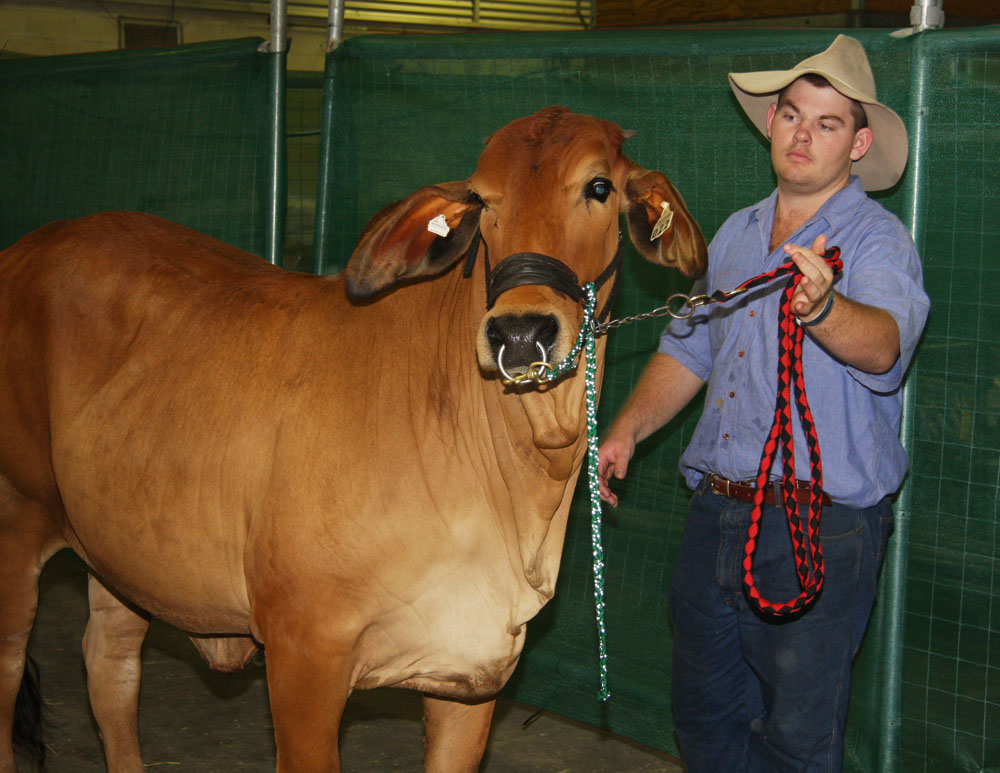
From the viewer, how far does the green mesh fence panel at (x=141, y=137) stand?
17.9 ft

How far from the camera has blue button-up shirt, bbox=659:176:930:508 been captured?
2777mm

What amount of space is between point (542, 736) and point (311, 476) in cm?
228

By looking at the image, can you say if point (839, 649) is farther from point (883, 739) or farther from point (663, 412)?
point (883, 739)

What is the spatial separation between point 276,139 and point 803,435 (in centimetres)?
325

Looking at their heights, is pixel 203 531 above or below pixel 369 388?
below

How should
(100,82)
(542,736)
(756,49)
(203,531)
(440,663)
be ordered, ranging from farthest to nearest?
(100,82) → (542,736) → (756,49) → (203,531) → (440,663)

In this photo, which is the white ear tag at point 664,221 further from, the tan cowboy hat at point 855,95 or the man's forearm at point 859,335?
the tan cowboy hat at point 855,95

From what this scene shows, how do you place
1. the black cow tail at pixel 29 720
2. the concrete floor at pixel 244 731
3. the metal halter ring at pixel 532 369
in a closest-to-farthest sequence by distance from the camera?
1. the metal halter ring at pixel 532 369
2. the black cow tail at pixel 29 720
3. the concrete floor at pixel 244 731

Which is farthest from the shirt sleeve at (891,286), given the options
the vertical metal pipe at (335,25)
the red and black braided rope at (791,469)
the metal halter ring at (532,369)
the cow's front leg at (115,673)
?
the vertical metal pipe at (335,25)

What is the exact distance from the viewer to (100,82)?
6.32 metres

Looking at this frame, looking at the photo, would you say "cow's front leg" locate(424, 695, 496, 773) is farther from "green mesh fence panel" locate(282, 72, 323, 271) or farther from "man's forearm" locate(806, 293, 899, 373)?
"green mesh fence panel" locate(282, 72, 323, 271)

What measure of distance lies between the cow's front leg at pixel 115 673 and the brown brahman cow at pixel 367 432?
2.08 feet

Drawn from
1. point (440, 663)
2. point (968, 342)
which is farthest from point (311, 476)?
point (968, 342)

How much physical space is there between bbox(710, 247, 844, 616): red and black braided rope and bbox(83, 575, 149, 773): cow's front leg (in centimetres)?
237
